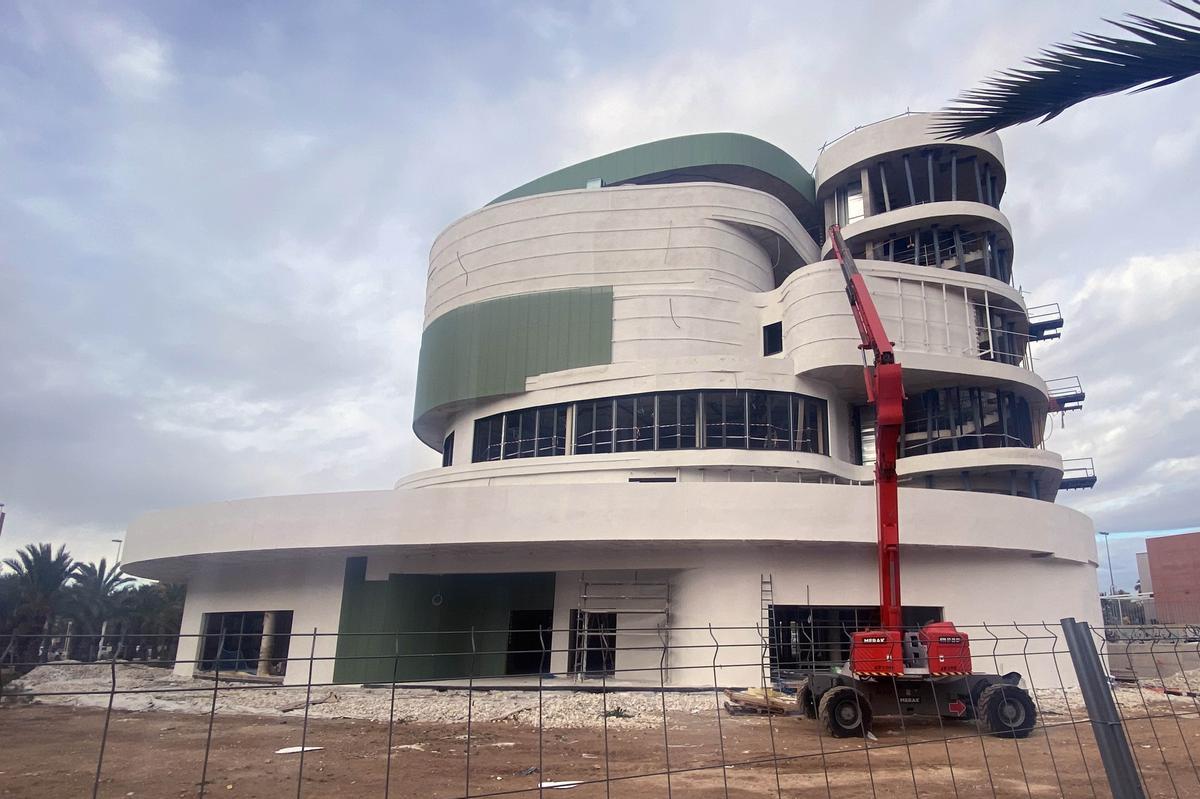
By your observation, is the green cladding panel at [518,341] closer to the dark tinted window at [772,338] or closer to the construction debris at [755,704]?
the dark tinted window at [772,338]

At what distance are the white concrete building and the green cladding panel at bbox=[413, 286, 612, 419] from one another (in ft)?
0.33

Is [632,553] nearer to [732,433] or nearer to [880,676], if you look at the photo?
[732,433]

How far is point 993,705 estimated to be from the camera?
48.4 feet

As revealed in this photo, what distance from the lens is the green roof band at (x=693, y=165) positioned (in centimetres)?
3388

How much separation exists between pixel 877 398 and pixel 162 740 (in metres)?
16.6

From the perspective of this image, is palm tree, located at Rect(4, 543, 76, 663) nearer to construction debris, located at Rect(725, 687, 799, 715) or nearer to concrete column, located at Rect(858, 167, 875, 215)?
construction debris, located at Rect(725, 687, 799, 715)

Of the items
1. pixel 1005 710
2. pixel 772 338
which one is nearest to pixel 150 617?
pixel 772 338

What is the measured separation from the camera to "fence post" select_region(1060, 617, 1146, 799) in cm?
473

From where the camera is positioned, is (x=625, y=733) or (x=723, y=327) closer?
(x=625, y=733)

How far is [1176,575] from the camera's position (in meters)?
57.0

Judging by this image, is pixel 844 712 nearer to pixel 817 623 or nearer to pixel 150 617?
pixel 817 623

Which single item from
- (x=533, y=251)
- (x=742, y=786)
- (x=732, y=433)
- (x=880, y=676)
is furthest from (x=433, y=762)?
(x=533, y=251)

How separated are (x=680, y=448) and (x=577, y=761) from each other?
46.3 ft

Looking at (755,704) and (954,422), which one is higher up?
(954,422)
